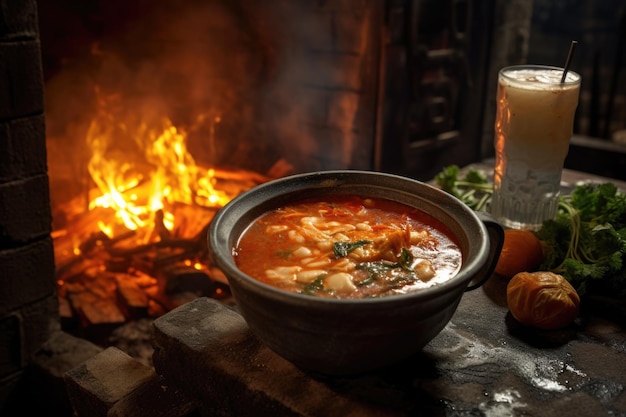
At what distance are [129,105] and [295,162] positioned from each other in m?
1.44

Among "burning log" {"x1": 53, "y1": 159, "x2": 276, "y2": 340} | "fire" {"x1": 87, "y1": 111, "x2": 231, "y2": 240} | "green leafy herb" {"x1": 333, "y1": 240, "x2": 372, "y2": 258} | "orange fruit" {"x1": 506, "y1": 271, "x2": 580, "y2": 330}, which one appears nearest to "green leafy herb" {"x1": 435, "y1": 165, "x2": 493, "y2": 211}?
"orange fruit" {"x1": 506, "y1": 271, "x2": 580, "y2": 330}

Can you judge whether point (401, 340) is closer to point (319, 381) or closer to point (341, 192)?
point (319, 381)

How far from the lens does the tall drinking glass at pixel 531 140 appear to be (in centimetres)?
233

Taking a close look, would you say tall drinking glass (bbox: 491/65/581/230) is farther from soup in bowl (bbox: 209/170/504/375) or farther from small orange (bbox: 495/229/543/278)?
soup in bowl (bbox: 209/170/504/375)

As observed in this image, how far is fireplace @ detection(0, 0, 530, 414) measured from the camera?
176 inches

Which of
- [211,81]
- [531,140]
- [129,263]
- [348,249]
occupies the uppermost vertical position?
[531,140]

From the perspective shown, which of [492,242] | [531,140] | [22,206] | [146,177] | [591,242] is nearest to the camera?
[492,242]

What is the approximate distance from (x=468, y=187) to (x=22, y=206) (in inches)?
82.0

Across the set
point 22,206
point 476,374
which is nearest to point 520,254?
point 476,374

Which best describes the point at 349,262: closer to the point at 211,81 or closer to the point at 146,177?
the point at 146,177

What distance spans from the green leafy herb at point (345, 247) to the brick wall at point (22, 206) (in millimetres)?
1676

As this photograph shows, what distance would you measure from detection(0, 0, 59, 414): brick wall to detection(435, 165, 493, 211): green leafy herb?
6.04 ft

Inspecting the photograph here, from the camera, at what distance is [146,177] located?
15.5 ft

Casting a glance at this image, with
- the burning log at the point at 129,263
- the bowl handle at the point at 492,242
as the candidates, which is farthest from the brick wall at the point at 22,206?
the bowl handle at the point at 492,242
